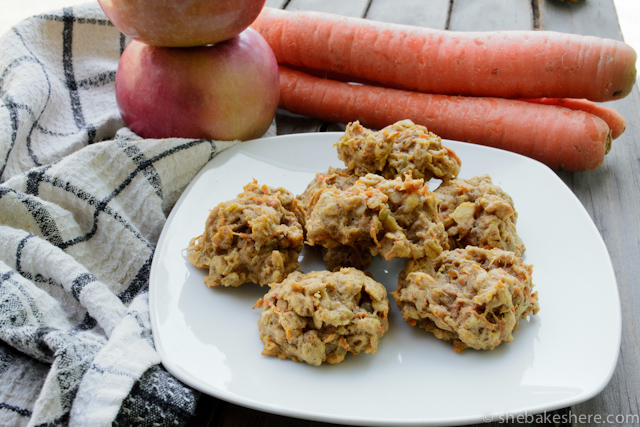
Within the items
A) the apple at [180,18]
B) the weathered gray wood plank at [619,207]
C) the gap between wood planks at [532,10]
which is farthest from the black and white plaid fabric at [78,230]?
the gap between wood planks at [532,10]

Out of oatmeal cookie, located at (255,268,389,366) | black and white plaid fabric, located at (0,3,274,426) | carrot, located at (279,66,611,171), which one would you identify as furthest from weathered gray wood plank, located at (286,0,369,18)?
oatmeal cookie, located at (255,268,389,366)

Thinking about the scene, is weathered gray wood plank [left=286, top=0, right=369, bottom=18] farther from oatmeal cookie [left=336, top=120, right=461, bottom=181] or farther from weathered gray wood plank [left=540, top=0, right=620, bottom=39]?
oatmeal cookie [left=336, top=120, right=461, bottom=181]

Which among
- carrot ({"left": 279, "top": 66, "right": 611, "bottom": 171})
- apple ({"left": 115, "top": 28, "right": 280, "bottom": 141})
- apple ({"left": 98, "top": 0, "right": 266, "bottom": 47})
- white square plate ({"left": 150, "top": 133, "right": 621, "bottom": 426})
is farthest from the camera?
carrot ({"left": 279, "top": 66, "right": 611, "bottom": 171})

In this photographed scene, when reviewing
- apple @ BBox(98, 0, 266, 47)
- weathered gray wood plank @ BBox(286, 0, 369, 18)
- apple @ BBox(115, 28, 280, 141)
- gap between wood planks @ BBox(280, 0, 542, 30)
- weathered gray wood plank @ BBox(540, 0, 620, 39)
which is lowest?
weathered gray wood plank @ BBox(540, 0, 620, 39)

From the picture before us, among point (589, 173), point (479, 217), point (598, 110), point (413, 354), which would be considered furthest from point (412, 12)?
point (413, 354)

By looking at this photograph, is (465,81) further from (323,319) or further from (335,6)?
(323,319)

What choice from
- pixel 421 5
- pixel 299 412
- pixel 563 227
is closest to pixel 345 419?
pixel 299 412

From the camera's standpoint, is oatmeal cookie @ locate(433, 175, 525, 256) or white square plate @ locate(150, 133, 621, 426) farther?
oatmeal cookie @ locate(433, 175, 525, 256)
